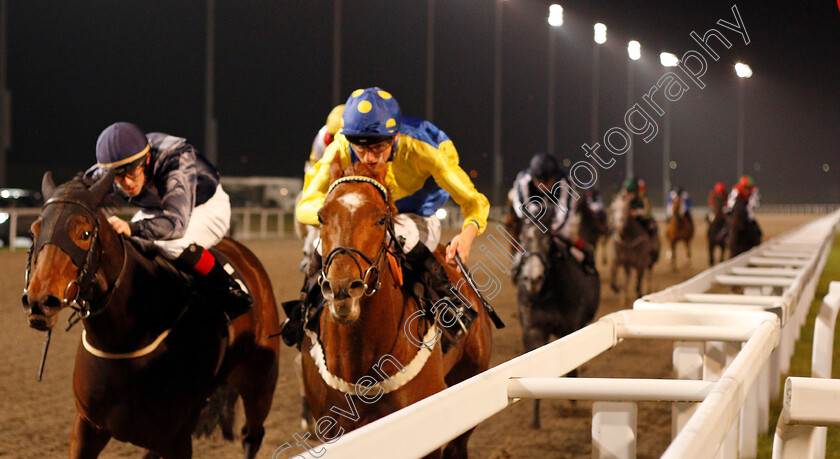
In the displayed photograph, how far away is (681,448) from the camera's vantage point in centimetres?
120

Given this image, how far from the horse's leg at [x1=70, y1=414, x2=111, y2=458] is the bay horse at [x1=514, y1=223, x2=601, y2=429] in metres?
3.37

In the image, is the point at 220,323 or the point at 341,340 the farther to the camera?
the point at 220,323

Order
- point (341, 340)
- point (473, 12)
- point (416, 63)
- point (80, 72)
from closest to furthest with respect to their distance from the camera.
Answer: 1. point (341, 340)
2. point (473, 12)
3. point (416, 63)
4. point (80, 72)

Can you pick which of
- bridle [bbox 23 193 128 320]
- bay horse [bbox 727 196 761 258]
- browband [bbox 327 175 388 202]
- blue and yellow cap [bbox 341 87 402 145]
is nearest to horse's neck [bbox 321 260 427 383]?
browband [bbox 327 175 388 202]

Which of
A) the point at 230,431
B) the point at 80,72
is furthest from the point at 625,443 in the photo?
the point at 80,72

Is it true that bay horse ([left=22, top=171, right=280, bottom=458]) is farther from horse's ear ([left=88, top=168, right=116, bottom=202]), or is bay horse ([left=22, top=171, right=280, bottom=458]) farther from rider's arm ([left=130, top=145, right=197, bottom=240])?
rider's arm ([left=130, top=145, right=197, bottom=240])

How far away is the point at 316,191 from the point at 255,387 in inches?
59.8

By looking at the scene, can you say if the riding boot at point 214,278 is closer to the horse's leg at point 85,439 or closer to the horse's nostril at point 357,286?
the horse's leg at point 85,439

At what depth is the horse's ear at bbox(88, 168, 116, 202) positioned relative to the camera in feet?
9.65

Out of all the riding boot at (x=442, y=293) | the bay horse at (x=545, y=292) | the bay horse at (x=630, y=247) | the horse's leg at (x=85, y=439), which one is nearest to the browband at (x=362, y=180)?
the riding boot at (x=442, y=293)

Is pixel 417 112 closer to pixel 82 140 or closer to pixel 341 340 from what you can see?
pixel 82 140

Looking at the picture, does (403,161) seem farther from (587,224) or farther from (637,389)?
(587,224)

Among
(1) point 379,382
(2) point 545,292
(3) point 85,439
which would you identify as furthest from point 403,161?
(2) point 545,292

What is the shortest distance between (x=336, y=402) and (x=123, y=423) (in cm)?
100
